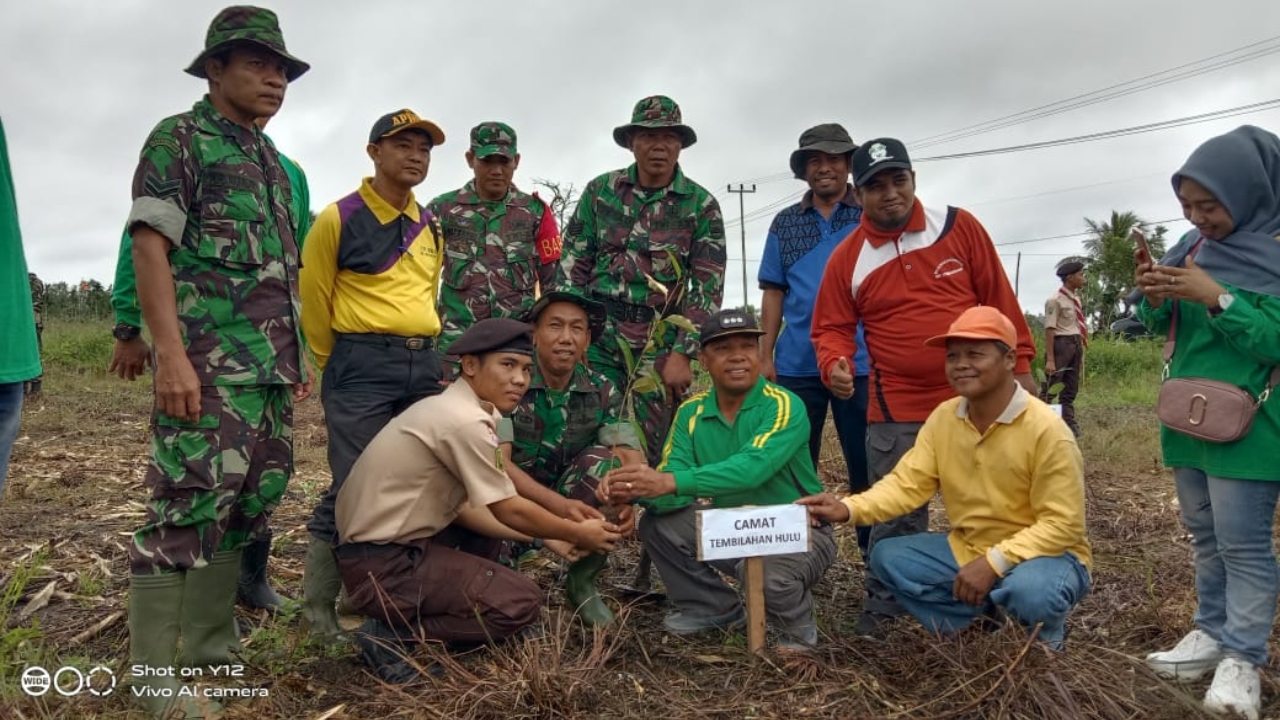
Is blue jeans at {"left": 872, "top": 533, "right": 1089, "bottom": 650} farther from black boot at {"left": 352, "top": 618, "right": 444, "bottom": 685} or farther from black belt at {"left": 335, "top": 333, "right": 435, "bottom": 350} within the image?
black belt at {"left": 335, "top": 333, "right": 435, "bottom": 350}

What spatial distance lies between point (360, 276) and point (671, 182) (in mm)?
1694

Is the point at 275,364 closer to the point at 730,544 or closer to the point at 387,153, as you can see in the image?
the point at 387,153

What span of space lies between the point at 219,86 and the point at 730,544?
261 centimetres

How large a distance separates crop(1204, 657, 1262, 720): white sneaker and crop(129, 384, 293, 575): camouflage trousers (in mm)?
3493

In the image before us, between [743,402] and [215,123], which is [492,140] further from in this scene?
[743,402]

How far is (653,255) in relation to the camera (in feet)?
14.2

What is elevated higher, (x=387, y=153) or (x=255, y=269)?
(x=387, y=153)

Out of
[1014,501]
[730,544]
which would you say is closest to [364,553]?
[730,544]

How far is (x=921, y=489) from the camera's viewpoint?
11.2 feet

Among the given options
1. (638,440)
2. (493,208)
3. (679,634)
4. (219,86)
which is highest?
(219,86)

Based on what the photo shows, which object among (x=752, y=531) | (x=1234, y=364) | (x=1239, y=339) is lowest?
(x=752, y=531)

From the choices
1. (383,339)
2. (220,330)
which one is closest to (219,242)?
(220,330)

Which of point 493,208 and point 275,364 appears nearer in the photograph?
point 275,364

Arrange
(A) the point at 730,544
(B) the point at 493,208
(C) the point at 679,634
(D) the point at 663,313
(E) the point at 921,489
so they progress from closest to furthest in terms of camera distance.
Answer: (A) the point at 730,544
(E) the point at 921,489
(C) the point at 679,634
(D) the point at 663,313
(B) the point at 493,208
